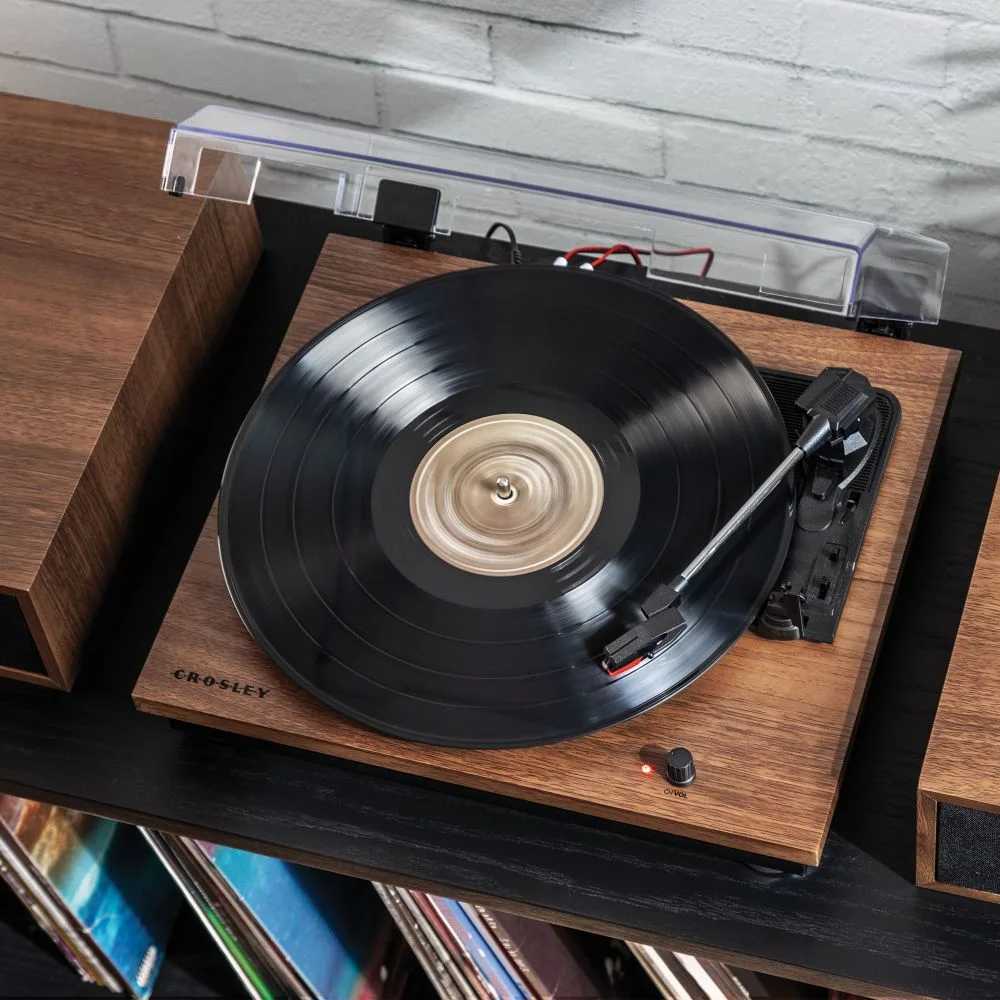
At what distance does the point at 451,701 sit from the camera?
119 centimetres

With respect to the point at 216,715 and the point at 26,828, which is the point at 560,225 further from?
the point at 26,828

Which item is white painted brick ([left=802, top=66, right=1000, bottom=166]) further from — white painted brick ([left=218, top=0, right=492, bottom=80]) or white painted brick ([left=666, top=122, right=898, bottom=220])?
white painted brick ([left=218, top=0, right=492, bottom=80])

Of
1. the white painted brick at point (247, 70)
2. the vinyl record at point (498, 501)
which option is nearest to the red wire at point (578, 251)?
the vinyl record at point (498, 501)

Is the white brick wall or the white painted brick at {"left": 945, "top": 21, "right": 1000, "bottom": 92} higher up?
the white brick wall

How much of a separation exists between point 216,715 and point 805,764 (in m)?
0.42

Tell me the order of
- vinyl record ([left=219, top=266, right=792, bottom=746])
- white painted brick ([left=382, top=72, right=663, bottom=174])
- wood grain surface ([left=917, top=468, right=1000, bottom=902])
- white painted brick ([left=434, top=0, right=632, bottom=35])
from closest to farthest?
1. wood grain surface ([left=917, top=468, right=1000, bottom=902])
2. vinyl record ([left=219, top=266, right=792, bottom=746])
3. white painted brick ([left=434, top=0, right=632, bottom=35])
4. white painted brick ([left=382, top=72, right=663, bottom=174])

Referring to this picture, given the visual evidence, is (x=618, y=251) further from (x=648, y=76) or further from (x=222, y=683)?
(x=222, y=683)

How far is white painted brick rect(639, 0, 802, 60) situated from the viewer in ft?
5.11

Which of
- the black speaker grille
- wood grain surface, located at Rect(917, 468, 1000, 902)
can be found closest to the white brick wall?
wood grain surface, located at Rect(917, 468, 1000, 902)

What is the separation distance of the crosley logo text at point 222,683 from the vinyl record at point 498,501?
0.04m

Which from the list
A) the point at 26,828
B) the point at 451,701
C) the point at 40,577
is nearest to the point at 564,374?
the point at 451,701

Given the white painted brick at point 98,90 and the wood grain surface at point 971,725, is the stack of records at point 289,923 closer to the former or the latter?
the wood grain surface at point 971,725

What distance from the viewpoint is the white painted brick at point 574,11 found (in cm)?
161

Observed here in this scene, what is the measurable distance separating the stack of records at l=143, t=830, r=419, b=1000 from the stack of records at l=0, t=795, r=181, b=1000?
89mm
